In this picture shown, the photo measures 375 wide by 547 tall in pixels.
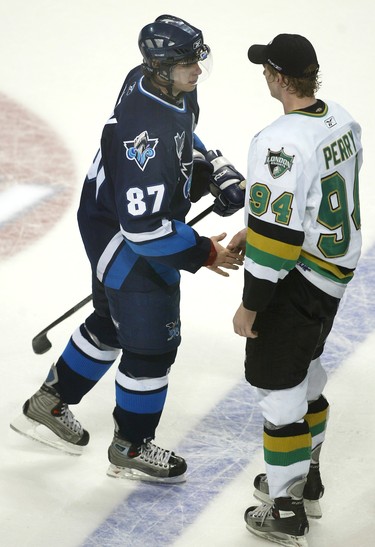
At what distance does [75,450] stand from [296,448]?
0.90 metres

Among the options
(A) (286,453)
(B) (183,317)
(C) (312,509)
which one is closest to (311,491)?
(C) (312,509)

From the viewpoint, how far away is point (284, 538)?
354cm

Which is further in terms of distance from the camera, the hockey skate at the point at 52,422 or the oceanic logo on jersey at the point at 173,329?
the hockey skate at the point at 52,422

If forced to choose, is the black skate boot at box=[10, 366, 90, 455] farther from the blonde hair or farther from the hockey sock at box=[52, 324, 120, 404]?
the blonde hair

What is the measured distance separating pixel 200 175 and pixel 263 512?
1.09 metres

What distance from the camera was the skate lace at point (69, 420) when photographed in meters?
4.00

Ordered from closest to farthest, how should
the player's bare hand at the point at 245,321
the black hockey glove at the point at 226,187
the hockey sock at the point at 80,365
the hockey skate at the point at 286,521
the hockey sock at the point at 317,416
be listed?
the player's bare hand at the point at 245,321 < the hockey skate at the point at 286,521 < the hockey sock at the point at 317,416 < the black hockey glove at the point at 226,187 < the hockey sock at the point at 80,365

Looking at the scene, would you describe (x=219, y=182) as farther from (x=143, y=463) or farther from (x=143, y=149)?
(x=143, y=463)

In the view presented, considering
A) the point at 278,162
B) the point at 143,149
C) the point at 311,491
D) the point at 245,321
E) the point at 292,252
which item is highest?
the point at 278,162

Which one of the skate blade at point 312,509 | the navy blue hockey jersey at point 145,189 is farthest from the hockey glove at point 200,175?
the skate blade at point 312,509

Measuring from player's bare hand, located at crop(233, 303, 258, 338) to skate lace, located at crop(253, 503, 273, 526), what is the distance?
1.96 ft

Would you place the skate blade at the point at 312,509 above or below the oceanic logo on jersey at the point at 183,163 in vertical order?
below

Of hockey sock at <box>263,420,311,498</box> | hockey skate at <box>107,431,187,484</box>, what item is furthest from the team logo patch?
hockey skate at <box>107,431,187,484</box>

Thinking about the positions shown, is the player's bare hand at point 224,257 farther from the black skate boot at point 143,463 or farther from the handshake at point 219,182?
the black skate boot at point 143,463
